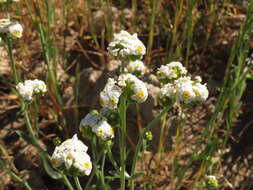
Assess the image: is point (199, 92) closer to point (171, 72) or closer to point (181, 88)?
point (181, 88)

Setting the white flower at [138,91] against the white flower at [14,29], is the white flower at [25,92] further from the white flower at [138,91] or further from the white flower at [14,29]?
the white flower at [138,91]

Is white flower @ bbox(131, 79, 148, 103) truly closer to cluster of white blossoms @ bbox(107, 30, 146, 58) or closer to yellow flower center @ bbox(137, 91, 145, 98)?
yellow flower center @ bbox(137, 91, 145, 98)

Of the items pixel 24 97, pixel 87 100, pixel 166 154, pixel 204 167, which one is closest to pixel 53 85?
pixel 87 100

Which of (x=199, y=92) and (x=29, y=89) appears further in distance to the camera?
(x=29, y=89)

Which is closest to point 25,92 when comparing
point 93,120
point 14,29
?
point 14,29

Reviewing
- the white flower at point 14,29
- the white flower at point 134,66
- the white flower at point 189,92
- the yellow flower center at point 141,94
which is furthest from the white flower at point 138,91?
the white flower at point 14,29

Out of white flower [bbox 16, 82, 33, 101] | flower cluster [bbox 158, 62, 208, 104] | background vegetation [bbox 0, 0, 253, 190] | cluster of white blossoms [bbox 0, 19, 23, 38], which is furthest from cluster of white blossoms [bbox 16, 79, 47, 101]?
flower cluster [bbox 158, 62, 208, 104]
